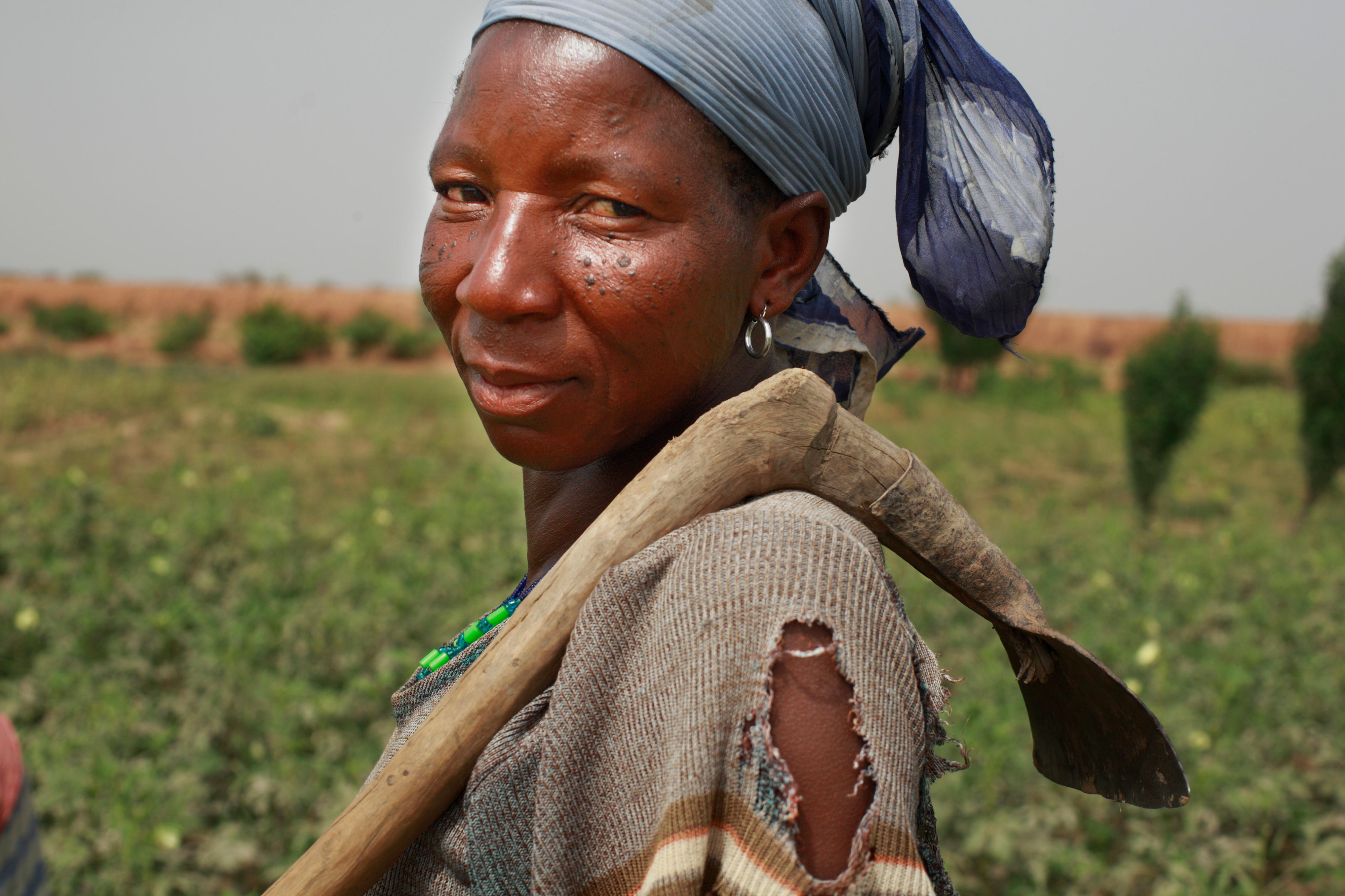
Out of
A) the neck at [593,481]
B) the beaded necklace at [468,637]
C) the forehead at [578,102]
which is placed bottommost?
the beaded necklace at [468,637]

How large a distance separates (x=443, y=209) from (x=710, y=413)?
377 mm

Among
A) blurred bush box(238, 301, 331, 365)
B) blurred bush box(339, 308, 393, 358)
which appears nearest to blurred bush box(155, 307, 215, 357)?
blurred bush box(238, 301, 331, 365)

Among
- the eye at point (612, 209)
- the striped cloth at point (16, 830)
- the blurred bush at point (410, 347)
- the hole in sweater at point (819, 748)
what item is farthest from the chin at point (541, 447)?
the blurred bush at point (410, 347)

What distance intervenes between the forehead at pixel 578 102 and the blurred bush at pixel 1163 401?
13299 millimetres

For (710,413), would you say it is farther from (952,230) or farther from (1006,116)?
(1006,116)

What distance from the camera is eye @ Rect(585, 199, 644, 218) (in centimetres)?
95

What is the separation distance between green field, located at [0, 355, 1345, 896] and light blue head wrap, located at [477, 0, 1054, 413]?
0.99m

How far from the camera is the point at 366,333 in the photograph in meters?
34.3

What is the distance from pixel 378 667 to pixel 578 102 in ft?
13.6

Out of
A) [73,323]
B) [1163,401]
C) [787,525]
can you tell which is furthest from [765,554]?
[73,323]

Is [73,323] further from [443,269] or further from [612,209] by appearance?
[612,209]

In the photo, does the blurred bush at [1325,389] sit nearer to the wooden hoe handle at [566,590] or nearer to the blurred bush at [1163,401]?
the blurred bush at [1163,401]

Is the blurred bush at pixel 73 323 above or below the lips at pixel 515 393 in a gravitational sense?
below

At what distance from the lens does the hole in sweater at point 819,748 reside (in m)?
0.76
